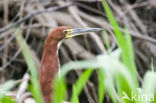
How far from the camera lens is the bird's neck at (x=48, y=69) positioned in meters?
2.17

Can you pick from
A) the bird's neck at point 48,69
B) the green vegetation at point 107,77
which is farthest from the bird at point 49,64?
the green vegetation at point 107,77

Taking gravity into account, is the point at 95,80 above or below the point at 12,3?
below

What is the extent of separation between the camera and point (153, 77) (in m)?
1.25

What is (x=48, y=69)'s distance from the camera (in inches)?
86.7

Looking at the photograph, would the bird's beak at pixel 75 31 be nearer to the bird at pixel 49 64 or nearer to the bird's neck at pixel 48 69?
the bird at pixel 49 64

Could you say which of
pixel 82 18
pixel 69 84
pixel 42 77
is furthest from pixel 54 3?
pixel 42 77

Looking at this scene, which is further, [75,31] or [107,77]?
[75,31]

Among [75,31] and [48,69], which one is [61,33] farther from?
[48,69]

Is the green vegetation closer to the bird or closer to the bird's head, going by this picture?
the bird

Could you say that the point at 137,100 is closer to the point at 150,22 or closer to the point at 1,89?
the point at 1,89

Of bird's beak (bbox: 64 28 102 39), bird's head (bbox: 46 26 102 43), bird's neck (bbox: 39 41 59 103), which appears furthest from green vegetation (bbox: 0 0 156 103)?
bird's beak (bbox: 64 28 102 39)

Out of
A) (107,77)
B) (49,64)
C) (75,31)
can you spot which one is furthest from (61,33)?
(107,77)

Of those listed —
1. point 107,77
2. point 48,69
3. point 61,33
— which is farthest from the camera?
point 61,33

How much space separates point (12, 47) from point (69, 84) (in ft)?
2.56
